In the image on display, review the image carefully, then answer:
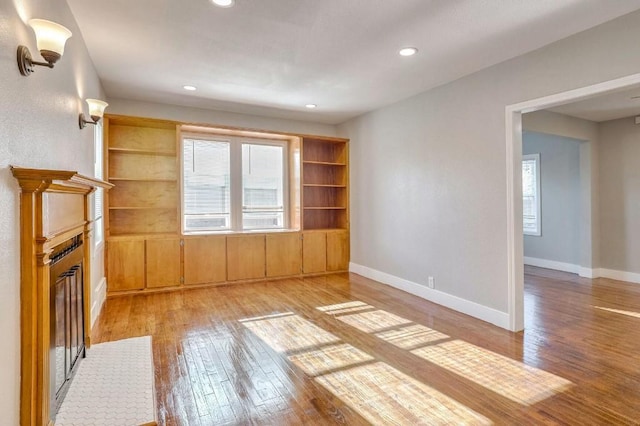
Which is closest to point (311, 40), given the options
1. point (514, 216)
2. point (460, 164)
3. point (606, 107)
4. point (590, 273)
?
point (460, 164)

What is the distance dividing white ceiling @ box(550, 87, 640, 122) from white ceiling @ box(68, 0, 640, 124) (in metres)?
2.19

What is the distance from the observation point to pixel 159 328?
11.2ft

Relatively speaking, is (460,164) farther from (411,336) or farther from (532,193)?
(532,193)

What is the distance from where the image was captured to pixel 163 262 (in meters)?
4.80

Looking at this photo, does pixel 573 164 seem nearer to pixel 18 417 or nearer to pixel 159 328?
pixel 159 328

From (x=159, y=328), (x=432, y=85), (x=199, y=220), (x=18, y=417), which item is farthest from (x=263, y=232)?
(x=18, y=417)

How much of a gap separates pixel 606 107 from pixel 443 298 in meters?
3.73

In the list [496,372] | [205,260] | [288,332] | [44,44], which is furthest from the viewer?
[205,260]

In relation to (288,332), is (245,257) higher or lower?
higher

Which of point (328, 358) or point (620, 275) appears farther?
point (620, 275)

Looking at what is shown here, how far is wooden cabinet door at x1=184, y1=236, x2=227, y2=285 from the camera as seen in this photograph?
4970mm

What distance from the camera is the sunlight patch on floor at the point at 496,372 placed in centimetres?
223

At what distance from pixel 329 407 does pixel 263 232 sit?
3.66 metres

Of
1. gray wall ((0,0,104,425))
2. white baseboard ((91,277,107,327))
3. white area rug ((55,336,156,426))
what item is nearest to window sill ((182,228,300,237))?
white baseboard ((91,277,107,327))
